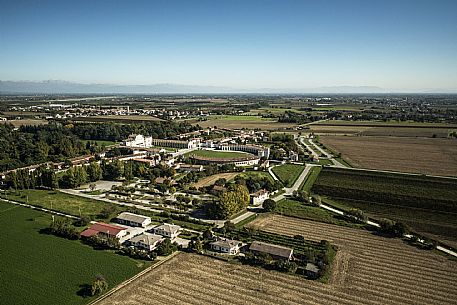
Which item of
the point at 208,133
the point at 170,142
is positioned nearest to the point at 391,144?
the point at 208,133

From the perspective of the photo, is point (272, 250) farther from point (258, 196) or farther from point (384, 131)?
point (384, 131)

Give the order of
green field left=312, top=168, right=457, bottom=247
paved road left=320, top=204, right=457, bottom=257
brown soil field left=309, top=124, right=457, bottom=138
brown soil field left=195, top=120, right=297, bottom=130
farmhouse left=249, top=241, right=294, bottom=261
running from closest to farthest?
farmhouse left=249, top=241, right=294, bottom=261 → paved road left=320, top=204, right=457, bottom=257 → green field left=312, top=168, right=457, bottom=247 → brown soil field left=309, top=124, right=457, bottom=138 → brown soil field left=195, top=120, right=297, bottom=130

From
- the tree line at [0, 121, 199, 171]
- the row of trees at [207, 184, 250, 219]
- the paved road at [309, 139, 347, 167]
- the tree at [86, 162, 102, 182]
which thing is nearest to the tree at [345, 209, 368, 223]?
the row of trees at [207, 184, 250, 219]

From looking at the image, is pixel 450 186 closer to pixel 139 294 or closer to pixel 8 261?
pixel 139 294

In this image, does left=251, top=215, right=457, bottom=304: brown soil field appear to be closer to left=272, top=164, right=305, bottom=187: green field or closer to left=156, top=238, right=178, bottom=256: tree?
left=156, top=238, right=178, bottom=256: tree

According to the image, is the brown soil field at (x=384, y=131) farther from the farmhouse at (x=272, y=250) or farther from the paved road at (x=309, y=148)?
the farmhouse at (x=272, y=250)

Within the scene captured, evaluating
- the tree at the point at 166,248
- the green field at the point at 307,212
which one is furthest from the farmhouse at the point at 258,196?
the tree at the point at 166,248

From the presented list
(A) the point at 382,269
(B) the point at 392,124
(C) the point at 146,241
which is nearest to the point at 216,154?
(C) the point at 146,241
